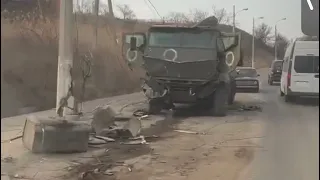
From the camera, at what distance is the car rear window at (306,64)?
1757mm

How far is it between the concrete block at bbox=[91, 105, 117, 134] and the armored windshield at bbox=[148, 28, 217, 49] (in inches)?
37.2

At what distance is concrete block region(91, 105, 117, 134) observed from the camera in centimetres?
554

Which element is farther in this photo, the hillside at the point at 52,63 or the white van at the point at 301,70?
the hillside at the point at 52,63

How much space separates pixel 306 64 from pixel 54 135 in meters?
3.14

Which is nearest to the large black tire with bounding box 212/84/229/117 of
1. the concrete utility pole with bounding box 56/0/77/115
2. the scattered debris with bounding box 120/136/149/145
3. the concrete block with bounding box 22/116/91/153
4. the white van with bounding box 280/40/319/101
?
the scattered debris with bounding box 120/136/149/145

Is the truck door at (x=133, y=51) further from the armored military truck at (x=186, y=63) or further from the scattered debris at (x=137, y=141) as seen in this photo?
the scattered debris at (x=137, y=141)

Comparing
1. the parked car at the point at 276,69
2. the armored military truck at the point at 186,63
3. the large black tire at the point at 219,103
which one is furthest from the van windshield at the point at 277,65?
the large black tire at the point at 219,103

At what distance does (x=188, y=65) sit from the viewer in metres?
5.86

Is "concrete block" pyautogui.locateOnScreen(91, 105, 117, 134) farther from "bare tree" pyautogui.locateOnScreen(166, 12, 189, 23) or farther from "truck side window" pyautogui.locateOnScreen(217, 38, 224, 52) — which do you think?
"bare tree" pyautogui.locateOnScreen(166, 12, 189, 23)

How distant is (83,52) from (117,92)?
1.16 m

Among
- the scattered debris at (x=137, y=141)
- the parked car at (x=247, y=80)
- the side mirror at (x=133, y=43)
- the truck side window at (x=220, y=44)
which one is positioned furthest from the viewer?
the scattered debris at (x=137, y=141)

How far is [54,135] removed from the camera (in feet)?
15.2

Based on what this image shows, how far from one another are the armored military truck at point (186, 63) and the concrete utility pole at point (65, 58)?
95 centimetres

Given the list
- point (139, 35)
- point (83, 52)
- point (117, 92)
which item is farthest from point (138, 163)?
point (83, 52)
